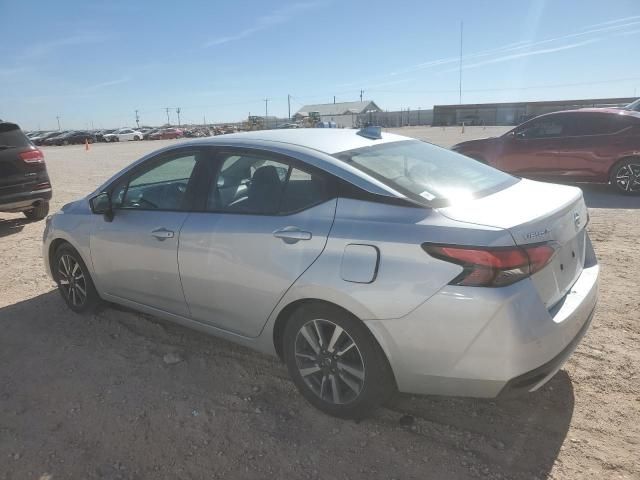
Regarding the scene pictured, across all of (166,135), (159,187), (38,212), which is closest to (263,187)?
(159,187)

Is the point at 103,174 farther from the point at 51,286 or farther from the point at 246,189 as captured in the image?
the point at 246,189

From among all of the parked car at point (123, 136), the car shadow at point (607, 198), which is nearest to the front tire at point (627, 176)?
the car shadow at point (607, 198)

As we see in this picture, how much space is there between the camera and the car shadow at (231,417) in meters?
2.61

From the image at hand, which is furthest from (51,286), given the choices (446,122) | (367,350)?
(446,122)

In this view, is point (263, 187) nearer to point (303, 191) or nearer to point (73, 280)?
point (303, 191)

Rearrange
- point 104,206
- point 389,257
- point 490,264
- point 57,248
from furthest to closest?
point 57,248, point 104,206, point 389,257, point 490,264

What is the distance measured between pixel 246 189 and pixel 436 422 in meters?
1.83

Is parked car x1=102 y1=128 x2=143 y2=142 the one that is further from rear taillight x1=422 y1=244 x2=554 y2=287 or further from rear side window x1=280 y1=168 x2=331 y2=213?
rear taillight x1=422 y1=244 x2=554 y2=287

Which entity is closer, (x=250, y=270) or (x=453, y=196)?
→ (x=453, y=196)

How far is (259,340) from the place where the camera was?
317 cm

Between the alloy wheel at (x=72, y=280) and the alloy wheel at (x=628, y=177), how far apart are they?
29.1 feet

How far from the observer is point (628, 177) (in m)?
8.98

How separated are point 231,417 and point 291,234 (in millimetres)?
1153

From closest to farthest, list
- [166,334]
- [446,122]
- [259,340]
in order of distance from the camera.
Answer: [259,340] < [166,334] < [446,122]
